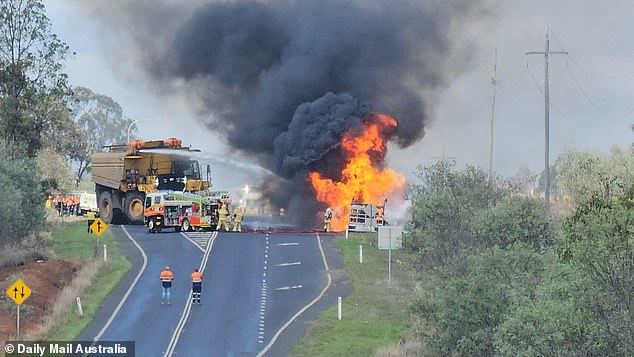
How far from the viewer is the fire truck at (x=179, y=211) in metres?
64.8

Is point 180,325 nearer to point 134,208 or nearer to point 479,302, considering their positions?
point 479,302

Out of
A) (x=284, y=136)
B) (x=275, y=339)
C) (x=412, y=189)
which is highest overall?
(x=284, y=136)

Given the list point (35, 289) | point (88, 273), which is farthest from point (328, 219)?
point (35, 289)

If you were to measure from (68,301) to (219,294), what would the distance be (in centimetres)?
669

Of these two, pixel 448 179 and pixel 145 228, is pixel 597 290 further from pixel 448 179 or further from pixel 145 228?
pixel 145 228

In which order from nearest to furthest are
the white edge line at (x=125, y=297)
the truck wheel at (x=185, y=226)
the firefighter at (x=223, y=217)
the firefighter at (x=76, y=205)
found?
1. the white edge line at (x=125, y=297)
2. the truck wheel at (x=185, y=226)
3. the firefighter at (x=223, y=217)
4. the firefighter at (x=76, y=205)

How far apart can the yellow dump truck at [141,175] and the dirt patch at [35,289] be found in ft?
63.8

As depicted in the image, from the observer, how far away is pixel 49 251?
57.0 metres

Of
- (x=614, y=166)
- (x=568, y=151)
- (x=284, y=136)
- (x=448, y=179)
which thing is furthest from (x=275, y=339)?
(x=568, y=151)

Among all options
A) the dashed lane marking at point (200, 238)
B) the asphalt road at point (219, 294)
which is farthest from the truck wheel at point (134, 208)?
the dashed lane marking at point (200, 238)

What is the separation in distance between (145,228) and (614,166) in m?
46.4

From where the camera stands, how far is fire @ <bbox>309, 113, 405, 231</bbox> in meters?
74.1

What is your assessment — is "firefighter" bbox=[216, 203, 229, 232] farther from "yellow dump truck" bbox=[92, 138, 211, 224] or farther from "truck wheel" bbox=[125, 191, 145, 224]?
"truck wheel" bbox=[125, 191, 145, 224]

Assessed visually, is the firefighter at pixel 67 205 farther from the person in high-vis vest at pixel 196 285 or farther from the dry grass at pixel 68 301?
the person in high-vis vest at pixel 196 285
